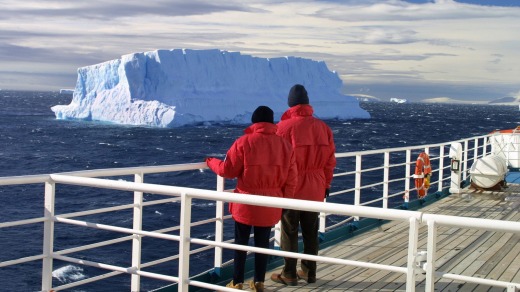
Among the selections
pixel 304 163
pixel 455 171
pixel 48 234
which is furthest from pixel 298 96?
pixel 455 171

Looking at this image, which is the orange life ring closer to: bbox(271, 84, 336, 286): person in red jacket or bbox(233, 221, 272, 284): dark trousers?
bbox(271, 84, 336, 286): person in red jacket

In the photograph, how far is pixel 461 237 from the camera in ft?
19.5

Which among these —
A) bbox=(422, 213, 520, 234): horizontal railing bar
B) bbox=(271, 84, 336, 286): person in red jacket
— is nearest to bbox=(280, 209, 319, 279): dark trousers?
bbox=(271, 84, 336, 286): person in red jacket

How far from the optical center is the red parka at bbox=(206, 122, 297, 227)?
11.7 ft

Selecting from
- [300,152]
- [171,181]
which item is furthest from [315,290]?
[171,181]

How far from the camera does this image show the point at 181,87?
156ft

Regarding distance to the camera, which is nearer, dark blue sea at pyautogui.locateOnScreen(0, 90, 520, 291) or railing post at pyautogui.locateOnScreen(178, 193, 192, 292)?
railing post at pyautogui.locateOnScreen(178, 193, 192, 292)

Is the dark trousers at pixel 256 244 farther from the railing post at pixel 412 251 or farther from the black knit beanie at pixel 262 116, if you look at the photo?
the railing post at pixel 412 251

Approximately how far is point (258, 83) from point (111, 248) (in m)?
41.8

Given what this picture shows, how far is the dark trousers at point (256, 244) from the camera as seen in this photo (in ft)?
12.0

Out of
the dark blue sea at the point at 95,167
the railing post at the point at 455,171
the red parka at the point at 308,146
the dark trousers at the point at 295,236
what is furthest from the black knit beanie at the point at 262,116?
the dark blue sea at the point at 95,167

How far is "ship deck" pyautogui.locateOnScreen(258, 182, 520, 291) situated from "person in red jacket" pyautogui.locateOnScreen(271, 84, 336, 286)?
15cm

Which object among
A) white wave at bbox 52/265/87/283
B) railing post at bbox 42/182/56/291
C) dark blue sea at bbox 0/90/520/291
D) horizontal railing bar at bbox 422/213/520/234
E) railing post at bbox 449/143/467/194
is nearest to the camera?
horizontal railing bar at bbox 422/213/520/234

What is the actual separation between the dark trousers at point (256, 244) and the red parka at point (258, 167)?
8 cm
